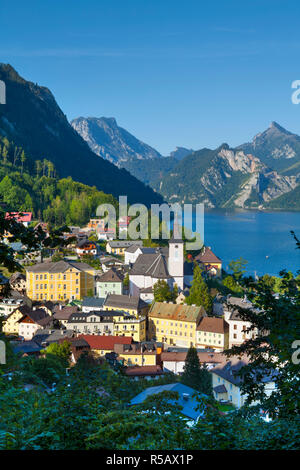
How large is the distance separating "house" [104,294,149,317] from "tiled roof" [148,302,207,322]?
533 mm

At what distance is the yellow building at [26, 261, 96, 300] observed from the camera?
1038 inches

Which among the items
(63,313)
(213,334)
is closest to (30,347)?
(63,313)

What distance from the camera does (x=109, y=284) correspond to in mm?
26438

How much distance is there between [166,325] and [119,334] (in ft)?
8.92

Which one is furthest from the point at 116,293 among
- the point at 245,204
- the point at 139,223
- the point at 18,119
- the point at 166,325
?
the point at 245,204

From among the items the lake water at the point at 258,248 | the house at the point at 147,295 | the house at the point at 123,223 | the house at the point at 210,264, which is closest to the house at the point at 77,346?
the house at the point at 147,295

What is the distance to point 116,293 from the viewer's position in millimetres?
26500

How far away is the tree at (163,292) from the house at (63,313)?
441 centimetres

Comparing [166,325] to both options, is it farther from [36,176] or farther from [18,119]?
[18,119]

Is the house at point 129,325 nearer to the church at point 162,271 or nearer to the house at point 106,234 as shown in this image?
the church at point 162,271

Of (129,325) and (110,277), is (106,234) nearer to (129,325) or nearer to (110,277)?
(110,277)

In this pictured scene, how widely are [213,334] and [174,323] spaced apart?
6.80ft

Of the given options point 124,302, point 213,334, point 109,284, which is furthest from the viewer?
point 109,284

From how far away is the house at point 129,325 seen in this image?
2161 centimetres
